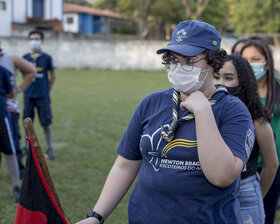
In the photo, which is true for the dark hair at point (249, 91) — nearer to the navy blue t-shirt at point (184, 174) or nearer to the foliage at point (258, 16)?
the navy blue t-shirt at point (184, 174)

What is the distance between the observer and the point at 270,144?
2660 mm

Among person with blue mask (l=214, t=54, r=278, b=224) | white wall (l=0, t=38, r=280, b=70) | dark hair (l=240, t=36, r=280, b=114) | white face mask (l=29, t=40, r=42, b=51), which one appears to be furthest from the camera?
white wall (l=0, t=38, r=280, b=70)

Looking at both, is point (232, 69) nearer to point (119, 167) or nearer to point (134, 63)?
point (119, 167)

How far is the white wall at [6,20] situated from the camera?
34.8 meters

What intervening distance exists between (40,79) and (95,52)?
18.4 m

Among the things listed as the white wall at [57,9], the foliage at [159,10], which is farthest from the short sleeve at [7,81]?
the foliage at [159,10]

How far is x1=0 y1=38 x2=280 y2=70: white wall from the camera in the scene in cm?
2467

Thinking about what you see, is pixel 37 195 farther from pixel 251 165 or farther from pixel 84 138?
pixel 84 138

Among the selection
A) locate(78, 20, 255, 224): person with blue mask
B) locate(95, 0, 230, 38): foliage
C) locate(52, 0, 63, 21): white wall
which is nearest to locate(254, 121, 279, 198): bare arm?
locate(78, 20, 255, 224): person with blue mask

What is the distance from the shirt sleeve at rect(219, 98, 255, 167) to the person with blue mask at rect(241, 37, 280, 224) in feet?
4.52

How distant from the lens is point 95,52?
25234 millimetres

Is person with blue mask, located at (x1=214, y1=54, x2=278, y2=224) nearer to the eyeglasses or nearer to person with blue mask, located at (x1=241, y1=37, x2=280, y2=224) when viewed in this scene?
person with blue mask, located at (x1=241, y1=37, x2=280, y2=224)

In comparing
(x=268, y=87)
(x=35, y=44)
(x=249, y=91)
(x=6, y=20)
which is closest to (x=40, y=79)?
(x=35, y=44)

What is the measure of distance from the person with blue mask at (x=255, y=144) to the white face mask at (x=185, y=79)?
0.83m
